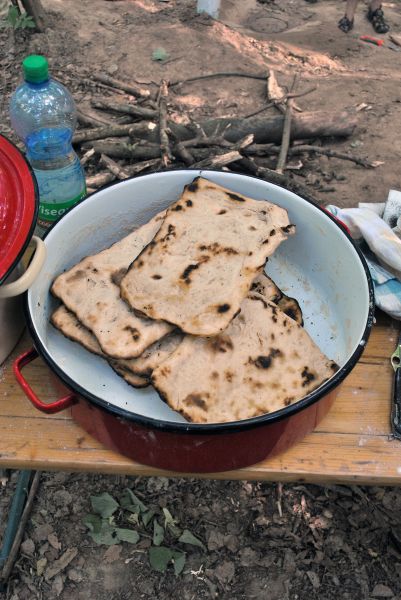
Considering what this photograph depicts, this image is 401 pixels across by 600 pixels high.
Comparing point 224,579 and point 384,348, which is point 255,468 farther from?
point 224,579

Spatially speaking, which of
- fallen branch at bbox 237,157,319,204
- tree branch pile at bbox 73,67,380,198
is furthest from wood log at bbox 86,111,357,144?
fallen branch at bbox 237,157,319,204

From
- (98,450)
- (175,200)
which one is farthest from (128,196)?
(98,450)

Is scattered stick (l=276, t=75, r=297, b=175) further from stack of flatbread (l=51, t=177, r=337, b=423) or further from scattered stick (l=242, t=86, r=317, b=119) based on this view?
stack of flatbread (l=51, t=177, r=337, b=423)

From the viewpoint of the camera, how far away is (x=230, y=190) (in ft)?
6.64

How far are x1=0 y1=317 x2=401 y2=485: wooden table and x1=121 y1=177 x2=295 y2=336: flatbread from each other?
1.44 ft

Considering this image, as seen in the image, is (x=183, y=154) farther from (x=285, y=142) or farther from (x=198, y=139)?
(x=285, y=142)

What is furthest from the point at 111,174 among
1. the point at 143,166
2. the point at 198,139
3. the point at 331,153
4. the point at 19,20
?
the point at 19,20

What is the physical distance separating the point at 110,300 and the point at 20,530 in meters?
1.39

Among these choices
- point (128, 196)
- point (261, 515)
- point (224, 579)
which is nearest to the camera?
point (128, 196)

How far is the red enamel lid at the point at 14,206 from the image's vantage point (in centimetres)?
140

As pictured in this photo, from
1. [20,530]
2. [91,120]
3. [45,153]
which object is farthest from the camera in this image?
[91,120]

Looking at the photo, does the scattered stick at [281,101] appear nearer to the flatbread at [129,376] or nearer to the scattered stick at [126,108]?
the scattered stick at [126,108]

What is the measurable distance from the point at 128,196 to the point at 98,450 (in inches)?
35.2

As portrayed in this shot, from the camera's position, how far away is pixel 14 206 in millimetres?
1494
